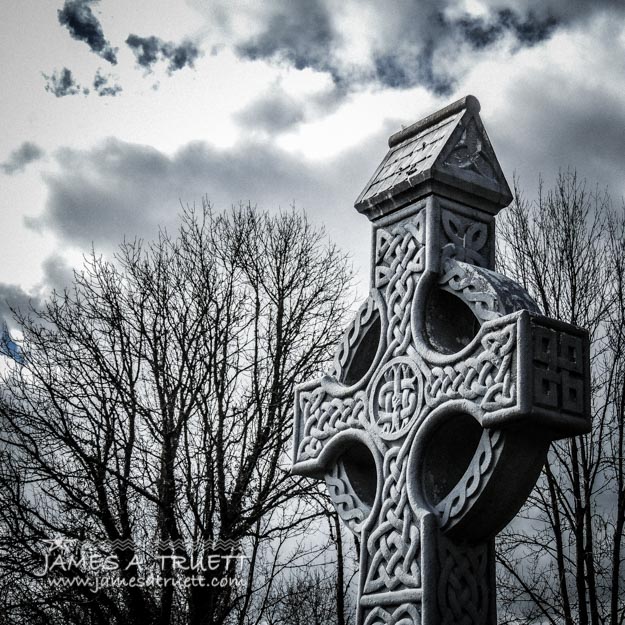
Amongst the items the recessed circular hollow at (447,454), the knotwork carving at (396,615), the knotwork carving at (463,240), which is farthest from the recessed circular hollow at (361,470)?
the knotwork carving at (463,240)

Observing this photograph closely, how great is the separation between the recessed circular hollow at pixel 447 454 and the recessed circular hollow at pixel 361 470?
1.74 feet

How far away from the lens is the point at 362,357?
532 cm

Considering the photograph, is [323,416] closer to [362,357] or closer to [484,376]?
[362,357]

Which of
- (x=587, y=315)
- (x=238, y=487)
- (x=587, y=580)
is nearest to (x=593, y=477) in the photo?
(x=587, y=580)

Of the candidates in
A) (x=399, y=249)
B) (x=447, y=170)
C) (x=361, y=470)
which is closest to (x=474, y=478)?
(x=361, y=470)

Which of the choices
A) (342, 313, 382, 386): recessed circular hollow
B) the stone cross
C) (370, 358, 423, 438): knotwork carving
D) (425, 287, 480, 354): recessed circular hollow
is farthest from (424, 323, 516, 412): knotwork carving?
(342, 313, 382, 386): recessed circular hollow

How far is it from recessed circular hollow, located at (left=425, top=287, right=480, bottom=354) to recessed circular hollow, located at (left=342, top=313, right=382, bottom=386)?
433 mm

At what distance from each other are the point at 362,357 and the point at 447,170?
1.15m

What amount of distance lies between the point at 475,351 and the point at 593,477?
7.62 m

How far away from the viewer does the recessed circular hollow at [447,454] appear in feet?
15.1

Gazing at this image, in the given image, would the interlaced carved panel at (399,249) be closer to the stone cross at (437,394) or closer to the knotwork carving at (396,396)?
the stone cross at (437,394)

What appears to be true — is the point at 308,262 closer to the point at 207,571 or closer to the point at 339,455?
the point at 207,571

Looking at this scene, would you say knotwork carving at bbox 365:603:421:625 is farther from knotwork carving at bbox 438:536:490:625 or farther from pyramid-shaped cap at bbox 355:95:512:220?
pyramid-shaped cap at bbox 355:95:512:220

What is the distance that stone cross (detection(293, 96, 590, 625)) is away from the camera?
4.22 metres
